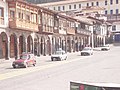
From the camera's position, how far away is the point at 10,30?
48531mm

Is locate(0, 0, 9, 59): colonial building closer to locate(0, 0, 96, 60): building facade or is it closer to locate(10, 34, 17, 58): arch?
locate(0, 0, 96, 60): building facade

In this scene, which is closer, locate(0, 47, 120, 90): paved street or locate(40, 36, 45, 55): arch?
locate(0, 47, 120, 90): paved street

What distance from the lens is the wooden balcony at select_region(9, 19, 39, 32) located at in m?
47.1

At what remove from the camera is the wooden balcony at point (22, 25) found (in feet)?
155

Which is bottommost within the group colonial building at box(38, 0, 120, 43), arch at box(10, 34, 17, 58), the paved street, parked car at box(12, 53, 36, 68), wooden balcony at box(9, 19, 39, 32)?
the paved street

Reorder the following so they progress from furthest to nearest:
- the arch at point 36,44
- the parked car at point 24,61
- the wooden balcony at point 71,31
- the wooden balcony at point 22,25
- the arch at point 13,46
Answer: the wooden balcony at point 71,31 → the arch at point 36,44 → the arch at point 13,46 → the wooden balcony at point 22,25 → the parked car at point 24,61

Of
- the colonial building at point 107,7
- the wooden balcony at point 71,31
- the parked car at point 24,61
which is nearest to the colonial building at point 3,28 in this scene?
the parked car at point 24,61

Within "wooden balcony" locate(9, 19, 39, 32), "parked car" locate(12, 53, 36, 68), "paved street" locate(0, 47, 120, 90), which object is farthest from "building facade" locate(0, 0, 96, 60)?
"paved street" locate(0, 47, 120, 90)

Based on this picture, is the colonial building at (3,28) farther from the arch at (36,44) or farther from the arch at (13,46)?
the arch at (36,44)

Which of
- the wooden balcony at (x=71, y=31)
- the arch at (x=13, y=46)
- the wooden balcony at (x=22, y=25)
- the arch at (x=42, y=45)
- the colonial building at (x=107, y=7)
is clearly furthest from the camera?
the colonial building at (x=107, y=7)

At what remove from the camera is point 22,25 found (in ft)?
162

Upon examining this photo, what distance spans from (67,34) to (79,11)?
49.6 metres

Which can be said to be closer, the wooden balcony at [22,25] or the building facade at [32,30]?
the wooden balcony at [22,25]

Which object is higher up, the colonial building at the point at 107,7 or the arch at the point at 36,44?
the colonial building at the point at 107,7
